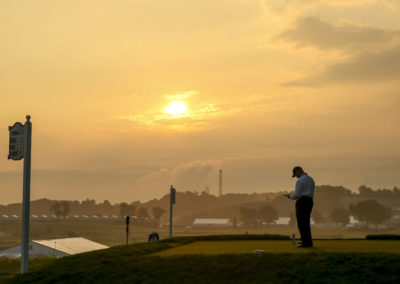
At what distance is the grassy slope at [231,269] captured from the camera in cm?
1927

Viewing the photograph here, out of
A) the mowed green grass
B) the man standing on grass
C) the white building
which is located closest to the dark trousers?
the man standing on grass

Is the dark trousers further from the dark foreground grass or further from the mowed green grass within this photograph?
the dark foreground grass

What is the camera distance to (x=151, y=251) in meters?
26.6

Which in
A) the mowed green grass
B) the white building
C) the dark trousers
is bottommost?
the white building

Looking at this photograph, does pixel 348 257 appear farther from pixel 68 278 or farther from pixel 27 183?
pixel 27 183

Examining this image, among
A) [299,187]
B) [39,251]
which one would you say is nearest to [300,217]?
[299,187]

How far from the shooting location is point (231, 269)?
20656 mm

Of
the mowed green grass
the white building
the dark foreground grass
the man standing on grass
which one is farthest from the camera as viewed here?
the white building

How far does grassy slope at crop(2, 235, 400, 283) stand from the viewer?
19.3 meters

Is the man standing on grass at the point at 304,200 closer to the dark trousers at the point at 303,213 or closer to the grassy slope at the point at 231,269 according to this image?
the dark trousers at the point at 303,213

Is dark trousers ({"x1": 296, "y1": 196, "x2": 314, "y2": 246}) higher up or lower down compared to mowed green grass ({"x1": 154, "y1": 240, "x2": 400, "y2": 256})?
higher up

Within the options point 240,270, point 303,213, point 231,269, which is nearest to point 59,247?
point 303,213

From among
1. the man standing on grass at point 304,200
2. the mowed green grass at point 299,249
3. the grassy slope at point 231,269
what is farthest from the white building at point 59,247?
the man standing on grass at point 304,200

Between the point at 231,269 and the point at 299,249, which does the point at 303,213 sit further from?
the point at 231,269
